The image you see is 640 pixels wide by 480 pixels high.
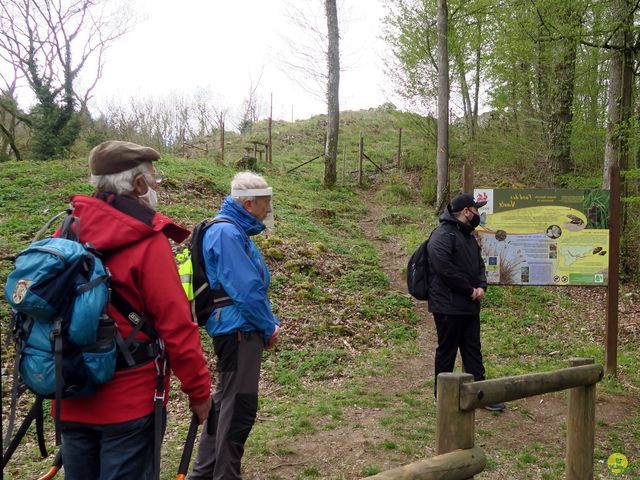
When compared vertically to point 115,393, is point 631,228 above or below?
above

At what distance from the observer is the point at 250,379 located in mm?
3416

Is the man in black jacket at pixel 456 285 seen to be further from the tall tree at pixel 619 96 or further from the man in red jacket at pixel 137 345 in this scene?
the tall tree at pixel 619 96

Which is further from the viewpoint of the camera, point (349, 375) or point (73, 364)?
point (349, 375)

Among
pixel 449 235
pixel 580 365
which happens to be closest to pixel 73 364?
pixel 580 365

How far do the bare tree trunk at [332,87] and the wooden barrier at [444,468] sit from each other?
56.6 feet

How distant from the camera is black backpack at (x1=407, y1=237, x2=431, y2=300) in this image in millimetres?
5344

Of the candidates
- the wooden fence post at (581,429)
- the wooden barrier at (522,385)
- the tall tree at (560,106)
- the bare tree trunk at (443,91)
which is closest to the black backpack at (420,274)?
the wooden fence post at (581,429)

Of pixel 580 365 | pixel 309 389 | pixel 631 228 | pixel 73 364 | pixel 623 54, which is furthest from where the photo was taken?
pixel 631 228

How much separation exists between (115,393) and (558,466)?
3884 millimetres

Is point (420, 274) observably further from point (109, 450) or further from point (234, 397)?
point (109, 450)

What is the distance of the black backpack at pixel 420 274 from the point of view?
210 inches

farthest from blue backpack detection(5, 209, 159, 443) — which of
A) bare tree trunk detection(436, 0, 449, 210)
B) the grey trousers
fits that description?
bare tree trunk detection(436, 0, 449, 210)

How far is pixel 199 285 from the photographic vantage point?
3.45 metres

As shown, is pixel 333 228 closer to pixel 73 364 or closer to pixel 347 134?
pixel 73 364
